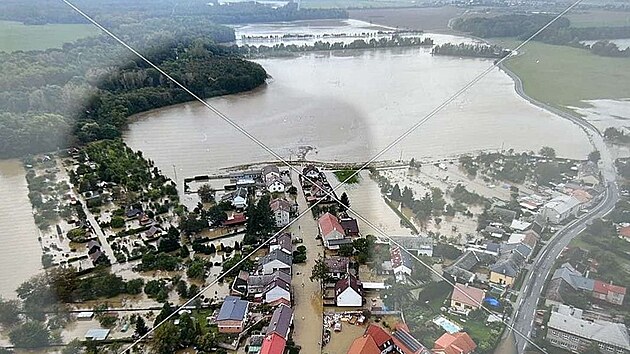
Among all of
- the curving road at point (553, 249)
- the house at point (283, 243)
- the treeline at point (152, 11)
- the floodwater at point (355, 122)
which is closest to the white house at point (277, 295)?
the house at point (283, 243)

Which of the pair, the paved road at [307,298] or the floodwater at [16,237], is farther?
the floodwater at [16,237]

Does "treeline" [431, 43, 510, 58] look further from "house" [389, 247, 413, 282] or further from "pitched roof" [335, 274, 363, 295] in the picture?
"pitched roof" [335, 274, 363, 295]

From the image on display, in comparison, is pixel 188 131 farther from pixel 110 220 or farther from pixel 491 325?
pixel 491 325

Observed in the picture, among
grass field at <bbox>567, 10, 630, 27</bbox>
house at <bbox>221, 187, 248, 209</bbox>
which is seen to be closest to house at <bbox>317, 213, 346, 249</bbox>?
house at <bbox>221, 187, 248, 209</bbox>

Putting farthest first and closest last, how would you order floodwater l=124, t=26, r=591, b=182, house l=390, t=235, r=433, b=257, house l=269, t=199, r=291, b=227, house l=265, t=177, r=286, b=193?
floodwater l=124, t=26, r=591, b=182
house l=265, t=177, r=286, b=193
house l=269, t=199, r=291, b=227
house l=390, t=235, r=433, b=257

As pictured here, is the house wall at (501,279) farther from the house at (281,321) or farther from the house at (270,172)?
the house at (270,172)

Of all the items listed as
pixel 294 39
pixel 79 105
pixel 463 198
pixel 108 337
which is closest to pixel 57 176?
pixel 79 105
